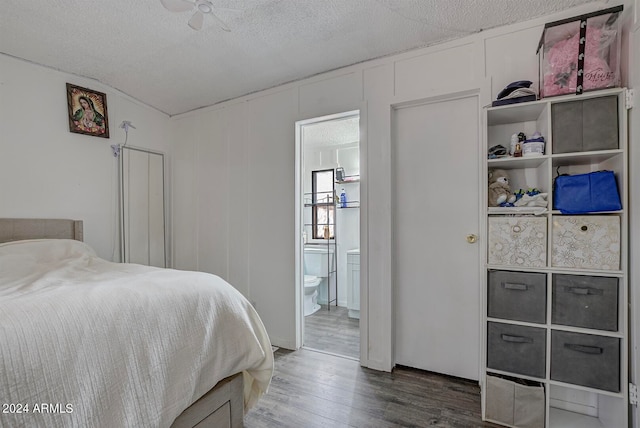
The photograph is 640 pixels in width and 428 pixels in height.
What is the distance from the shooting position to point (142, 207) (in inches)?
132

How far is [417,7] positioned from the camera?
191 centimetres

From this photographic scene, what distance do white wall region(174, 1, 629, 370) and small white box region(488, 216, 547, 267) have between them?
0.74m

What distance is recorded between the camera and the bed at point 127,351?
909 mm

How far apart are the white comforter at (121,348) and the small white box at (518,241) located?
1441 mm

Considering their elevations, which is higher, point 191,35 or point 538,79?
point 191,35

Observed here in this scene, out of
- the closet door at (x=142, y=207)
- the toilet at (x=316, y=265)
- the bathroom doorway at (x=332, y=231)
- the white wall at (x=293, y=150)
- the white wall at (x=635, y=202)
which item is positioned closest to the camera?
the white wall at (x=635, y=202)

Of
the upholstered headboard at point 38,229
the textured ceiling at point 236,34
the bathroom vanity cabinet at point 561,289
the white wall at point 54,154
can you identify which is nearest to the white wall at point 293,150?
the textured ceiling at point 236,34

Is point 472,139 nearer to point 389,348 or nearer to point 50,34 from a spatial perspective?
point 389,348

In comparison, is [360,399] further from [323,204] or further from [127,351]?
[323,204]

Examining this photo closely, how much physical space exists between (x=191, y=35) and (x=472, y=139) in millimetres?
2194

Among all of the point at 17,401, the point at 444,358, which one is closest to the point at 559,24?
the point at 444,358

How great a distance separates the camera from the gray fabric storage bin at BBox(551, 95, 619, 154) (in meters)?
1.55

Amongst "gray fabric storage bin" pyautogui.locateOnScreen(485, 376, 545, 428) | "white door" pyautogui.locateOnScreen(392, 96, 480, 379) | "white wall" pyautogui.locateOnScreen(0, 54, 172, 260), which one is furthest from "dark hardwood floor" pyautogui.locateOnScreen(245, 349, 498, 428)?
"white wall" pyautogui.locateOnScreen(0, 54, 172, 260)

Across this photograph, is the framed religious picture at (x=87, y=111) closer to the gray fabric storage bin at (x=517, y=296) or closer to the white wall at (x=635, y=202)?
the gray fabric storage bin at (x=517, y=296)
